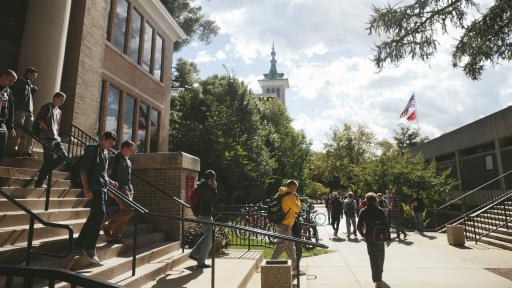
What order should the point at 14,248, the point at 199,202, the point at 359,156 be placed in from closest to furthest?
the point at 14,248
the point at 199,202
the point at 359,156

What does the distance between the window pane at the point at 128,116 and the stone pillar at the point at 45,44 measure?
14.2 ft

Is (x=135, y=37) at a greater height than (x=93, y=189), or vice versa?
(x=135, y=37)

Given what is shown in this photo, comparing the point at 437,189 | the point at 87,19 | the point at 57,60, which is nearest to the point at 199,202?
the point at 57,60

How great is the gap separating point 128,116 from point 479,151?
71.4ft

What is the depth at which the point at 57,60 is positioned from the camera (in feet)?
30.1

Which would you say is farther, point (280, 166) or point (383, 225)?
point (280, 166)

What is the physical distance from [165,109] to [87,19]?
23.1 ft

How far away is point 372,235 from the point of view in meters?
7.07

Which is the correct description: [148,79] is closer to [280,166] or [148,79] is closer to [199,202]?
[199,202]

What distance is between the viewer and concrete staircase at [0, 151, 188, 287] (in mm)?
4609

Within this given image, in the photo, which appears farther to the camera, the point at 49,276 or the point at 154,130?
the point at 154,130

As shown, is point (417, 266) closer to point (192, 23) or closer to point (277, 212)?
point (277, 212)

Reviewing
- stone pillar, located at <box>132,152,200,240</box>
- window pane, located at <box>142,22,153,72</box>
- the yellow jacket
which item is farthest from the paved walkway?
window pane, located at <box>142,22,153,72</box>

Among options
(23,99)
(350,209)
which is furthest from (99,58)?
(350,209)
